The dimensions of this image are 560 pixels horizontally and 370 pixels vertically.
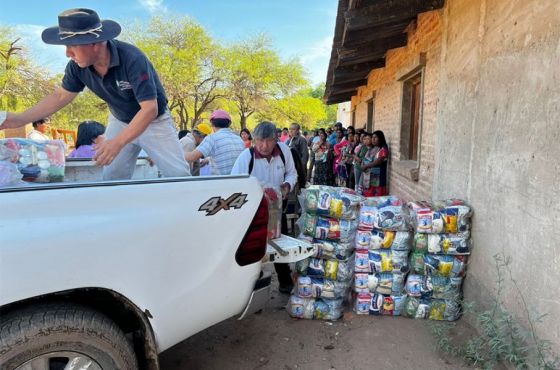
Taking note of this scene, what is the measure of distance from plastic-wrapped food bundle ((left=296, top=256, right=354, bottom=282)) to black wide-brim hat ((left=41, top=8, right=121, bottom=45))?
7.60 ft

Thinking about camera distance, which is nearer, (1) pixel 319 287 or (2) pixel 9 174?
(2) pixel 9 174

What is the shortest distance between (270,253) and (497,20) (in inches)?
99.1

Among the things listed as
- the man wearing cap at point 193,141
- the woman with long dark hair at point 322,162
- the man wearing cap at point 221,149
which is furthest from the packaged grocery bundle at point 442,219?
the woman with long dark hair at point 322,162

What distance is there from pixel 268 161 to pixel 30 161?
208 cm

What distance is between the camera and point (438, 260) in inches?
136

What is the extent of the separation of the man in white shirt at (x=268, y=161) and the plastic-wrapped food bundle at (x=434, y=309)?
1548mm

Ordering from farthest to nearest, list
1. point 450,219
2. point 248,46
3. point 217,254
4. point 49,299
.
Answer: point 248,46
point 450,219
point 217,254
point 49,299

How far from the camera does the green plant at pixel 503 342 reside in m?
2.51

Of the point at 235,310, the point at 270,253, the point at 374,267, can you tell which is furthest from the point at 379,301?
the point at 235,310

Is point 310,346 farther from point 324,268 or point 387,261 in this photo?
point 387,261

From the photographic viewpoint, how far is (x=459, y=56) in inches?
161

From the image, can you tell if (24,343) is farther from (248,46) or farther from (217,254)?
(248,46)

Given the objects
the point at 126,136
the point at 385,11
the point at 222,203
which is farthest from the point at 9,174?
the point at 385,11

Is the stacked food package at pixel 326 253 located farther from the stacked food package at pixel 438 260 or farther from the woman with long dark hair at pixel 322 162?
the woman with long dark hair at pixel 322 162
